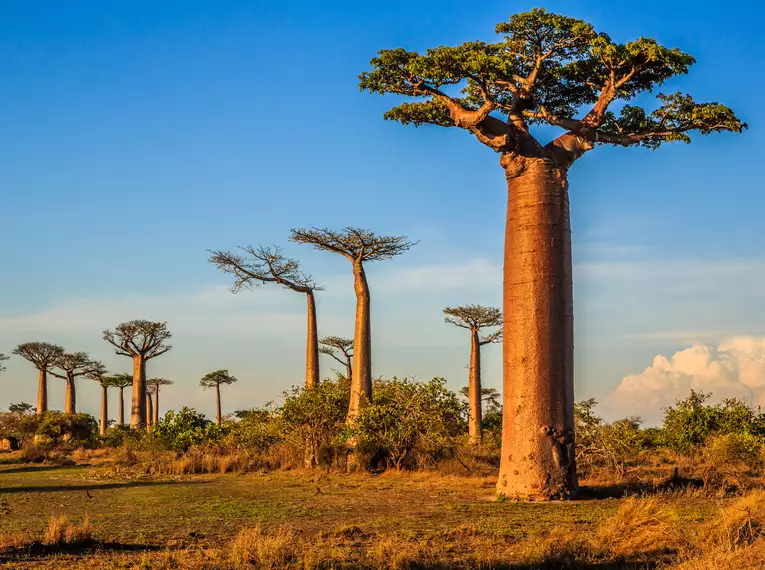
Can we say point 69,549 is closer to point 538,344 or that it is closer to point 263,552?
point 263,552

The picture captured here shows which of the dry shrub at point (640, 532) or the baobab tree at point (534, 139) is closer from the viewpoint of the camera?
the dry shrub at point (640, 532)

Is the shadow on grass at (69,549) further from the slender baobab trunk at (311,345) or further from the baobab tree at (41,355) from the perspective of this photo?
the baobab tree at (41,355)

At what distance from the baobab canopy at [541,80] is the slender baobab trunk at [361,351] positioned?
689 cm

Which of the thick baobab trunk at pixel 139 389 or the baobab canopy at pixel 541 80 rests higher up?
the baobab canopy at pixel 541 80

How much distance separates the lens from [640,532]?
654 cm

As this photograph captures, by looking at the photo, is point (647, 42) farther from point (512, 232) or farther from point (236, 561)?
point (236, 561)

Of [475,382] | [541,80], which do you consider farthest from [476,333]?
[541,80]

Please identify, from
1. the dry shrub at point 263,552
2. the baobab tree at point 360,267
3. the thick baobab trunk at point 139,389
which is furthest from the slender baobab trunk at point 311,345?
the dry shrub at point 263,552

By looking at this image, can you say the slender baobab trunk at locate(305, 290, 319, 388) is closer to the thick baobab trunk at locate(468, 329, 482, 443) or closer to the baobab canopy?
the thick baobab trunk at locate(468, 329, 482, 443)

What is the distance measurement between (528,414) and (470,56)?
4.71 metres

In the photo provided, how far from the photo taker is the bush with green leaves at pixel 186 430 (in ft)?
62.3

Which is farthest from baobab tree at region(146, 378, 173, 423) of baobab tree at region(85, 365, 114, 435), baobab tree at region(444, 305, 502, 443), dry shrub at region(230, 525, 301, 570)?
dry shrub at region(230, 525, 301, 570)

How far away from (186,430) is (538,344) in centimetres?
1179

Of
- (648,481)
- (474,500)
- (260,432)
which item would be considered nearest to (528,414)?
(474,500)
